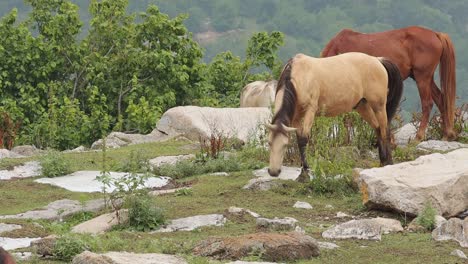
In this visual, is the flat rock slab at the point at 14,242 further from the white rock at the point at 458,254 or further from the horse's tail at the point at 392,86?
the horse's tail at the point at 392,86

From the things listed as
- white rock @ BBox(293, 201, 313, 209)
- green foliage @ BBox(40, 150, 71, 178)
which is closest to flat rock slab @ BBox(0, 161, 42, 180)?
green foliage @ BBox(40, 150, 71, 178)

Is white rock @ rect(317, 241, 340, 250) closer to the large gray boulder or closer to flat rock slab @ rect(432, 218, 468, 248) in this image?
flat rock slab @ rect(432, 218, 468, 248)

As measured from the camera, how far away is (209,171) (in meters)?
15.8

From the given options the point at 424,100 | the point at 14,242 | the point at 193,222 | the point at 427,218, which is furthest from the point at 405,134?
the point at 14,242

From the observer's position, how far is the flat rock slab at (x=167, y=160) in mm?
16688

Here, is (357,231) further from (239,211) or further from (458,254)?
(239,211)

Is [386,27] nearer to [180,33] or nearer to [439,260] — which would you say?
[180,33]

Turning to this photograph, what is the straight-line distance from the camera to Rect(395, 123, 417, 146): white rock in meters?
19.7

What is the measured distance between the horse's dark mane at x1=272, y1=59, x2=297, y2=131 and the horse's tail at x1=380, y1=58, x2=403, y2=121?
197cm

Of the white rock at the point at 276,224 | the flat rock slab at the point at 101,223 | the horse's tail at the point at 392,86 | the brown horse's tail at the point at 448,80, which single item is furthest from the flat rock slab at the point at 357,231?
the brown horse's tail at the point at 448,80

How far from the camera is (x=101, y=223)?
11.5 meters

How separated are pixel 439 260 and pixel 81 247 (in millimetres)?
3091

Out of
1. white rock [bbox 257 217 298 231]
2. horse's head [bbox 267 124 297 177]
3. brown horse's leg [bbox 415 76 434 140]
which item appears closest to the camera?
white rock [bbox 257 217 298 231]

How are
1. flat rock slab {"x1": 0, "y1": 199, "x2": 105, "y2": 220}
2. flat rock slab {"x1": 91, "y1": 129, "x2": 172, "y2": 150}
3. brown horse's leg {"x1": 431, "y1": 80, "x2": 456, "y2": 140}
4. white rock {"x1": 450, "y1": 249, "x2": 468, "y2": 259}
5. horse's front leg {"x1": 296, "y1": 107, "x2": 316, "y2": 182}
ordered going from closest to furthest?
1. white rock {"x1": 450, "y1": 249, "x2": 468, "y2": 259}
2. flat rock slab {"x1": 0, "y1": 199, "x2": 105, "y2": 220}
3. horse's front leg {"x1": 296, "y1": 107, "x2": 316, "y2": 182}
4. brown horse's leg {"x1": 431, "y1": 80, "x2": 456, "y2": 140}
5. flat rock slab {"x1": 91, "y1": 129, "x2": 172, "y2": 150}
